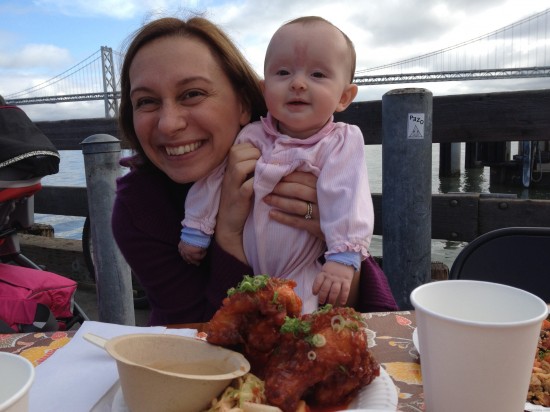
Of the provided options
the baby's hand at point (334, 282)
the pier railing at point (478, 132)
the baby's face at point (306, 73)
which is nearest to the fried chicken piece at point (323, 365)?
the baby's hand at point (334, 282)

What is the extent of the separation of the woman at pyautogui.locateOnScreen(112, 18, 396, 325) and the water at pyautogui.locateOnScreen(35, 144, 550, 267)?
52cm

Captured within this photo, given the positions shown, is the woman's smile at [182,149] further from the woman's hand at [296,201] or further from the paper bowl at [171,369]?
the paper bowl at [171,369]

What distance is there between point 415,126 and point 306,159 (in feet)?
4.32

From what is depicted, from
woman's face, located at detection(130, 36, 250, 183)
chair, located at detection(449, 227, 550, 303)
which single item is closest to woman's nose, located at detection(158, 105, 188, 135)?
woman's face, located at detection(130, 36, 250, 183)

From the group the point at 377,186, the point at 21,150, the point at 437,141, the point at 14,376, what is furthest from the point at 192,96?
the point at 377,186

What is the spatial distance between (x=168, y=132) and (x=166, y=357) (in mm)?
851

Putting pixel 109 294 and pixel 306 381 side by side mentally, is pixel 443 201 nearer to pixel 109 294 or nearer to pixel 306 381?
pixel 109 294

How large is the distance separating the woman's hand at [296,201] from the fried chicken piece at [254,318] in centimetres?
60

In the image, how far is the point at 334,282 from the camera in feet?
4.67

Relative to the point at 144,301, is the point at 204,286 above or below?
above

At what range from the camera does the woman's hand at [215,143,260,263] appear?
66.0 inches

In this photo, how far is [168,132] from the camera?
5.33ft

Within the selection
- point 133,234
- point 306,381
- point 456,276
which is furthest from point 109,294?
point 306,381

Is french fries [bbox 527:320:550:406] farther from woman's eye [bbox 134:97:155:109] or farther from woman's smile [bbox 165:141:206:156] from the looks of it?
woman's eye [bbox 134:97:155:109]
